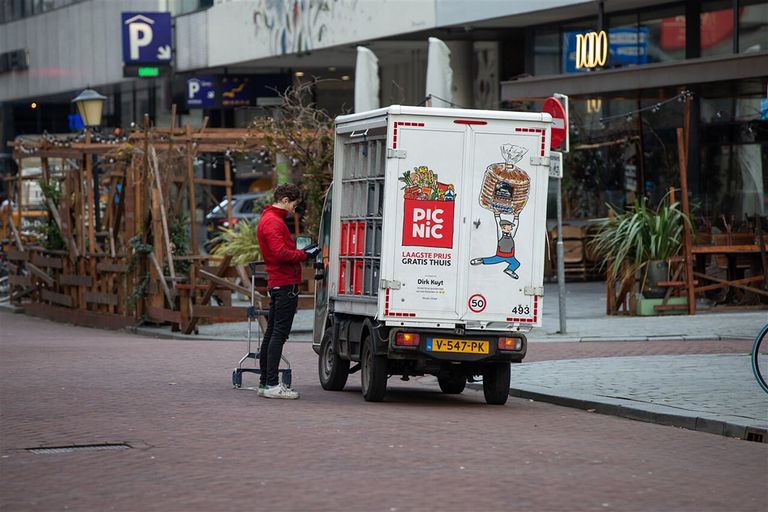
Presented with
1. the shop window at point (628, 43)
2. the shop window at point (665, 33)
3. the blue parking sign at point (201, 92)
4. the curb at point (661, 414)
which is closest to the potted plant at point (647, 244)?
the shop window at point (665, 33)

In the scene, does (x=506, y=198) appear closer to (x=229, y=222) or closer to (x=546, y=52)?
(x=229, y=222)

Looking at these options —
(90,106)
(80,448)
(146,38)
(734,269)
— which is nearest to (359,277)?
(80,448)

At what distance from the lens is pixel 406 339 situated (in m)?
12.6

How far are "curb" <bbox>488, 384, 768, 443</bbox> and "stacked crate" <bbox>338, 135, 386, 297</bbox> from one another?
1.99m

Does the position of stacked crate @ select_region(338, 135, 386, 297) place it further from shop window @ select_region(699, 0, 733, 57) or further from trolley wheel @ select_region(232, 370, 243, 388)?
shop window @ select_region(699, 0, 733, 57)

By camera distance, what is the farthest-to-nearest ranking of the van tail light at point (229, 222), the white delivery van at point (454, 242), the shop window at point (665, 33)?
1. the shop window at point (665, 33)
2. the van tail light at point (229, 222)
3. the white delivery van at point (454, 242)

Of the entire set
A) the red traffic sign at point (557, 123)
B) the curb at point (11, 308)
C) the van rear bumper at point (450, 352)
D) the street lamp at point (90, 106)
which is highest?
the street lamp at point (90, 106)

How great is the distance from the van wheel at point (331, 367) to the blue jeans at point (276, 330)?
91 centimetres

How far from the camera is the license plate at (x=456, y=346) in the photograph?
1263cm

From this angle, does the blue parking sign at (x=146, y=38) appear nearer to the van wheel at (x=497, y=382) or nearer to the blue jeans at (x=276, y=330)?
the blue jeans at (x=276, y=330)

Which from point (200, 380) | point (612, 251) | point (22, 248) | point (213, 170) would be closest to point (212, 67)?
point (213, 170)

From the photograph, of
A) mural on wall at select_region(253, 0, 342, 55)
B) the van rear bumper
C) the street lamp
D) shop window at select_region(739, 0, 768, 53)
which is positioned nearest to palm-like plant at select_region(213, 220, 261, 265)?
the street lamp

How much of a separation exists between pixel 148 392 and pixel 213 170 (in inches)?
1380

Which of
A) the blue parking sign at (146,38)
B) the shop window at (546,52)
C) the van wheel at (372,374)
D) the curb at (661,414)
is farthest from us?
the blue parking sign at (146,38)
